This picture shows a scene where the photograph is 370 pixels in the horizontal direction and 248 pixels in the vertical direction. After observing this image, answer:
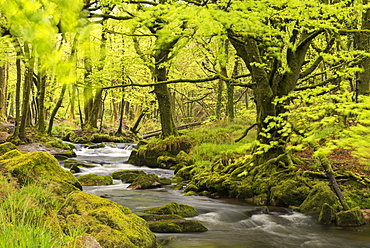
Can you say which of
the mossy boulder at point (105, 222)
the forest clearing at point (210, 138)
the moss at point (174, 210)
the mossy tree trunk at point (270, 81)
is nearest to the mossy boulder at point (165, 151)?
the forest clearing at point (210, 138)

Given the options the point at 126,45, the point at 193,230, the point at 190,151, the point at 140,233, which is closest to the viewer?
the point at 140,233

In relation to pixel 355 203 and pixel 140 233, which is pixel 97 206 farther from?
pixel 355 203

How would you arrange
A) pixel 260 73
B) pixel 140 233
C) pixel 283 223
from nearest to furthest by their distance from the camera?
1. pixel 140 233
2. pixel 283 223
3. pixel 260 73

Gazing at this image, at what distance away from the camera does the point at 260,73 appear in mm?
9109

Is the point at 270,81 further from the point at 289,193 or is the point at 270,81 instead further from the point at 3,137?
the point at 3,137

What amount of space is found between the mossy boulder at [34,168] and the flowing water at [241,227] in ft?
7.31

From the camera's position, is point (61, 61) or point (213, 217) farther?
point (213, 217)

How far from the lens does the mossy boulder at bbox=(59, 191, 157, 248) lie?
3.87 m

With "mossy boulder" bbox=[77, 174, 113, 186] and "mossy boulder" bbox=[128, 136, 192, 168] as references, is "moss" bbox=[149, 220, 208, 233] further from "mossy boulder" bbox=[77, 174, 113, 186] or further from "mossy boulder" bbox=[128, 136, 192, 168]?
"mossy boulder" bbox=[128, 136, 192, 168]

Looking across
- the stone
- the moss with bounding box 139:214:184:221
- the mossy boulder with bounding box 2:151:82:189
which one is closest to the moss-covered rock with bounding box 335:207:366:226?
the moss with bounding box 139:214:184:221

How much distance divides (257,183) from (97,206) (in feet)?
19.6

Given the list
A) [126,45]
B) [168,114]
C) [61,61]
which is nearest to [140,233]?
[61,61]

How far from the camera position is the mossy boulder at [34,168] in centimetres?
527

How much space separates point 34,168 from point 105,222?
220 centimetres
